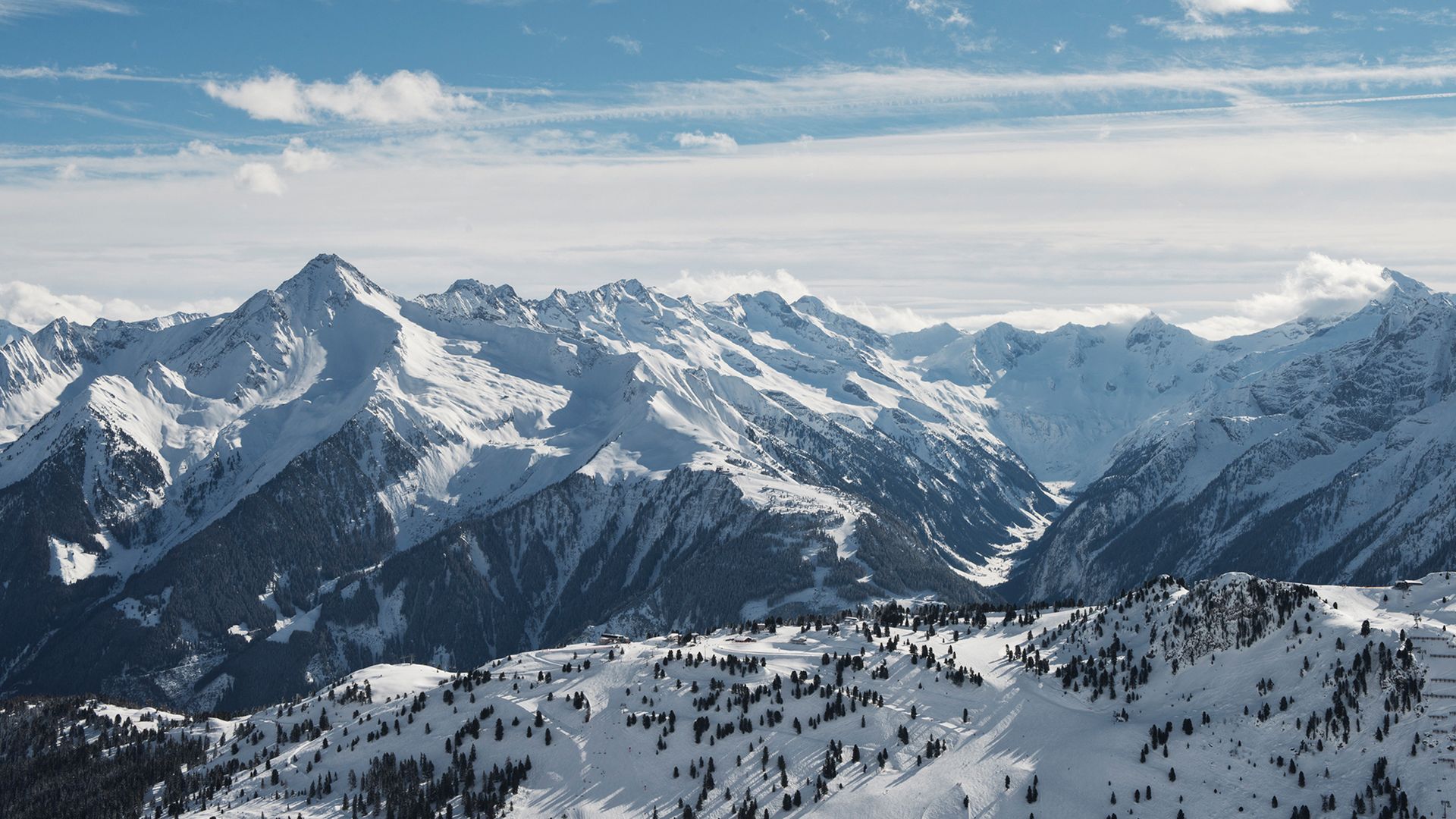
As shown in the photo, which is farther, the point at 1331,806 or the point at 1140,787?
the point at 1140,787

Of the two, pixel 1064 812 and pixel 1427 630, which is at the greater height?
pixel 1427 630

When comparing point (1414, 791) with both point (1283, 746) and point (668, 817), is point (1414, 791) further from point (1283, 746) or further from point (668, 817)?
point (668, 817)

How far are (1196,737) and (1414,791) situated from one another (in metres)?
36.4

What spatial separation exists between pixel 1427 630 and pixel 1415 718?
25.1 meters

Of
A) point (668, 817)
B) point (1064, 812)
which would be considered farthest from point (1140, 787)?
point (668, 817)

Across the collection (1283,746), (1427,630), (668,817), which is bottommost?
(668,817)

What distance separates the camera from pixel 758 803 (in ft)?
642

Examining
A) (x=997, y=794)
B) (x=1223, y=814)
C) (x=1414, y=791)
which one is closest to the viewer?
(x=1414, y=791)

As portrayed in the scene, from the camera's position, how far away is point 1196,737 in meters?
198

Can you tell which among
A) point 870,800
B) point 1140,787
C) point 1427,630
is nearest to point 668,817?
point 870,800

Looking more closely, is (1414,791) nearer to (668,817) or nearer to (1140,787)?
(1140,787)

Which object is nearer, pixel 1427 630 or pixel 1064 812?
pixel 1064 812

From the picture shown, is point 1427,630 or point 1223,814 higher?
point 1427,630

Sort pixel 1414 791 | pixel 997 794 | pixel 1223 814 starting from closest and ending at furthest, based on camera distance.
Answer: pixel 1414 791 < pixel 1223 814 < pixel 997 794
